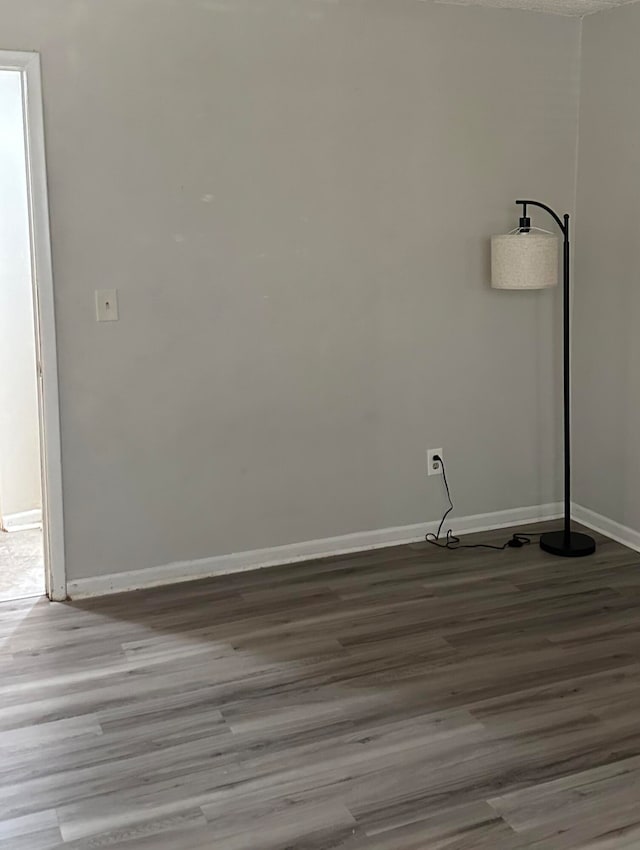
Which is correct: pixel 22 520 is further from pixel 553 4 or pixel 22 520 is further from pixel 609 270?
pixel 553 4

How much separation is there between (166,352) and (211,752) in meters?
1.58

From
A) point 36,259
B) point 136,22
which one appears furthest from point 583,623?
point 136,22

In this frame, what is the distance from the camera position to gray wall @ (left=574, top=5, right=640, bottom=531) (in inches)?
156

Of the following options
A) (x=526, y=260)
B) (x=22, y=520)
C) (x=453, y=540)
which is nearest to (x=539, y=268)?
(x=526, y=260)

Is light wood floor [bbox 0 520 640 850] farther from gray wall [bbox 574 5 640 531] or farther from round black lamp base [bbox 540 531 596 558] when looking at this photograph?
gray wall [bbox 574 5 640 531]

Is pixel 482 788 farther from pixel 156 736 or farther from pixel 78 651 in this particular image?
pixel 78 651

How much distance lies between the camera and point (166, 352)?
12.0 ft

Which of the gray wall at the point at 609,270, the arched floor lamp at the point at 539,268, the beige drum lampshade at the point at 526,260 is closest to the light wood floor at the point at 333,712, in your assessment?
the arched floor lamp at the point at 539,268

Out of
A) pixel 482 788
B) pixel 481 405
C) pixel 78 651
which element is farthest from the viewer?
pixel 481 405

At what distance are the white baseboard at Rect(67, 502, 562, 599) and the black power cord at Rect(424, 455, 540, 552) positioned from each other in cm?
3

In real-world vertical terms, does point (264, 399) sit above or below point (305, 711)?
above

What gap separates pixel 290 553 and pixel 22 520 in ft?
4.86

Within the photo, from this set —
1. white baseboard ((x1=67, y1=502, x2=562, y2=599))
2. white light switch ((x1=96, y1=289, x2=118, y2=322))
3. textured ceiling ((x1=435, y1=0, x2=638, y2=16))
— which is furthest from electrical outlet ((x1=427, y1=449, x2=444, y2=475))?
textured ceiling ((x1=435, y1=0, x2=638, y2=16))

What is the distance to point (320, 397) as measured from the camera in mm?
3943
